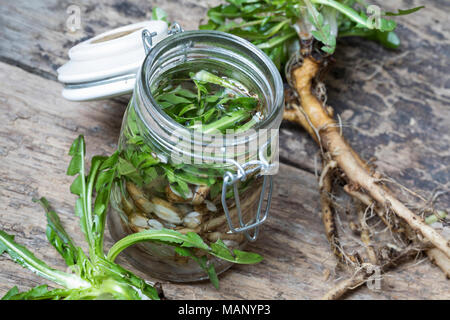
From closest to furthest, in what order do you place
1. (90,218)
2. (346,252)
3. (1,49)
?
(90,218), (346,252), (1,49)

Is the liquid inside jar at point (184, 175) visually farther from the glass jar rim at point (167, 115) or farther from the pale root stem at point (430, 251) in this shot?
the pale root stem at point (430, 251)

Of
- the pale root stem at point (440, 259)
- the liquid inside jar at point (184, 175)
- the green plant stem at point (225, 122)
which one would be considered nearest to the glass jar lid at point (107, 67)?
the liquid inside jar at point (184, 175)

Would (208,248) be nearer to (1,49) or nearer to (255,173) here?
(255,173)

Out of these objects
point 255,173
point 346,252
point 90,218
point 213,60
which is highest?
point 213,60

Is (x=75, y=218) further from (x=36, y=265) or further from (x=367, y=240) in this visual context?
(x=367, y=240)

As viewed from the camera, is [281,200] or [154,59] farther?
[281,200]

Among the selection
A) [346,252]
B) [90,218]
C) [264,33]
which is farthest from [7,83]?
[346,252]

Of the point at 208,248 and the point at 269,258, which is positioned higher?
the point at 208,248

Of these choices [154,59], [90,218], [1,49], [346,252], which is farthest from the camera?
[1,49]

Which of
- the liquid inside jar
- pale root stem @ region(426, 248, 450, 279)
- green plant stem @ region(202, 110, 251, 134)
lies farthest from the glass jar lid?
pale root stem @ region(426, 248, 450, 279)
